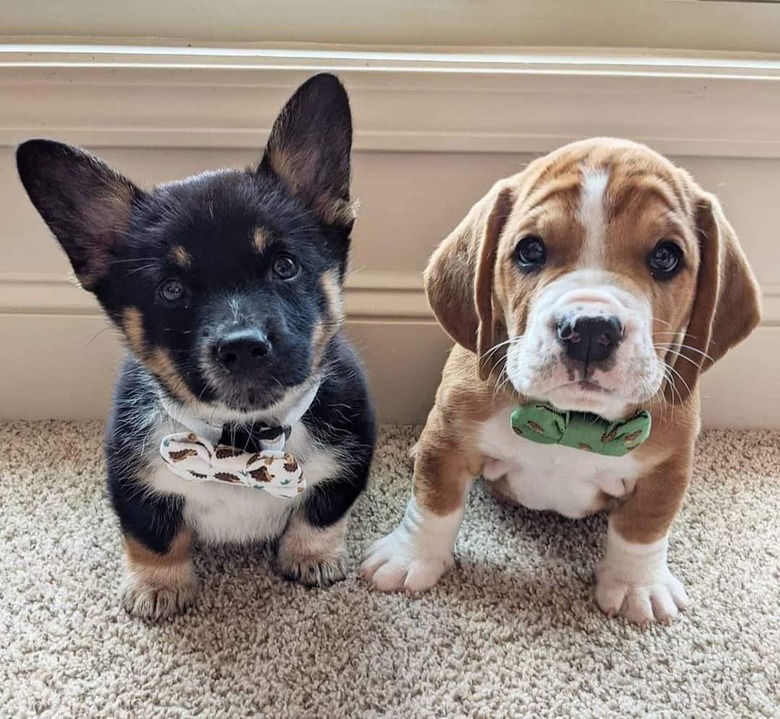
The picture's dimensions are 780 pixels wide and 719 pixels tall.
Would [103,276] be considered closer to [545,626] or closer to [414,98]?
[414,98]

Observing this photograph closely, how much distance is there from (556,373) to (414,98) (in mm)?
698

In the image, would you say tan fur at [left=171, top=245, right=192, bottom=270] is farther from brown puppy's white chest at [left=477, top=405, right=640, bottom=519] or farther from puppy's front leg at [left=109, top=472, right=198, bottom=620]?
brown puppy's white chest at [left=477, top=405, right=640, bottom=519]

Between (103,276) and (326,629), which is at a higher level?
(103,276)

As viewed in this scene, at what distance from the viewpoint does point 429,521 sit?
50.4 inches

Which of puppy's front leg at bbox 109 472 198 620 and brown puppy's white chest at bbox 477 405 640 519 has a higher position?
brown puppy's white chest at bbox 477 405 640 519

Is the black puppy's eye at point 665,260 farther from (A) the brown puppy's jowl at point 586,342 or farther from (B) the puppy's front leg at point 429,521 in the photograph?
(B) the puppy's front leg at point 429,521

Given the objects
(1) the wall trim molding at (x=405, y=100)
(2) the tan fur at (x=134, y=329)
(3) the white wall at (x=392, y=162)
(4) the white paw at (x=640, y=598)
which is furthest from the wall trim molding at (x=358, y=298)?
(4) the white paw at (x=640, y=598)

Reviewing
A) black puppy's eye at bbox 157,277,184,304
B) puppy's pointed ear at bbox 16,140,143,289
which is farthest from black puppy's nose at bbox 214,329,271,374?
puppy's pointed ear at bbox 16,140,143,289

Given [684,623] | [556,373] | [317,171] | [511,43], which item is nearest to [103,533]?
[317,171]

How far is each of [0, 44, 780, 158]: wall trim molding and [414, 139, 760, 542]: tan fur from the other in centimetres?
37

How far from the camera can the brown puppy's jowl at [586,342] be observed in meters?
0.96

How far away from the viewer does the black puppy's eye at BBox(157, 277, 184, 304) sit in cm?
105

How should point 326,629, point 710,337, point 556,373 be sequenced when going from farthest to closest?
point 326,629
point 710,337
point 556,373

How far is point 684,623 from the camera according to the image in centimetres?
124
